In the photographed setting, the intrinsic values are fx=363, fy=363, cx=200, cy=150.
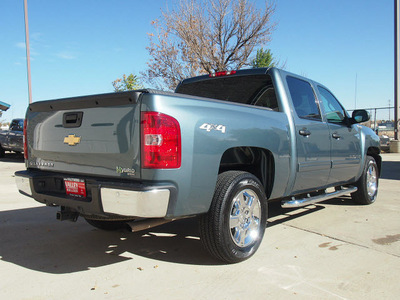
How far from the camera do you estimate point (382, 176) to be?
970cm

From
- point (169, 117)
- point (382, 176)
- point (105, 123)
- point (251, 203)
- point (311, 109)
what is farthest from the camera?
point (382, 176)

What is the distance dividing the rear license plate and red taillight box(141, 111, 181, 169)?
688 millimetres

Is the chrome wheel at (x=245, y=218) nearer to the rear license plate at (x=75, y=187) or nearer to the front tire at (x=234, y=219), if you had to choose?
the front tire at (x=234, y=219)

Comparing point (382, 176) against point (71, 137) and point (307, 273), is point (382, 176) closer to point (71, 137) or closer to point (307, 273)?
point (307, 273)

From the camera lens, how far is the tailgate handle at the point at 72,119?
124 inches

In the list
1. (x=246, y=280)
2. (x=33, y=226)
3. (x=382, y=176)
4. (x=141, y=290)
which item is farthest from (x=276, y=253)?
(x=382, y=176)

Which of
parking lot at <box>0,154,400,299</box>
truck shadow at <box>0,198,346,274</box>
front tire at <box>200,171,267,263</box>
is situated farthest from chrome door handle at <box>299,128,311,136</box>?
truck shadow at <box>0,198,346,274</box>

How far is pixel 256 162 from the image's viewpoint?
398 centimetres

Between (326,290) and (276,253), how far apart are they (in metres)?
0.87

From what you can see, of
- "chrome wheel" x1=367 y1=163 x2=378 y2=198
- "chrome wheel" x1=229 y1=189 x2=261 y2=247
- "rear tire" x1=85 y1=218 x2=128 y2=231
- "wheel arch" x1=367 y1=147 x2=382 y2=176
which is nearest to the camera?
"chrome wheel" x1=229 y1=189 x2=261 y2=247

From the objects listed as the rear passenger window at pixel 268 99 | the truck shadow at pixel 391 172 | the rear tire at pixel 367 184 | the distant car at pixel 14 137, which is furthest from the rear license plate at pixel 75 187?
the distant car at pixel 14 137

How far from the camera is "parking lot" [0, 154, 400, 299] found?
2.85m

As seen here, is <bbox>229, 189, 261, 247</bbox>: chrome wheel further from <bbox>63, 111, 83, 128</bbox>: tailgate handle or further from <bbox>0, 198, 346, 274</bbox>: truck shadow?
<bbox>63, 111, 83, 128</bbox>: tailgate handle

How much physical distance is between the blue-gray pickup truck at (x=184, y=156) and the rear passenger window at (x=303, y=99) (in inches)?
0.7
